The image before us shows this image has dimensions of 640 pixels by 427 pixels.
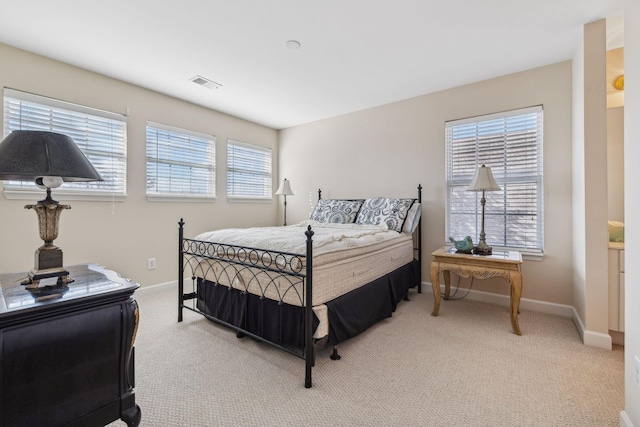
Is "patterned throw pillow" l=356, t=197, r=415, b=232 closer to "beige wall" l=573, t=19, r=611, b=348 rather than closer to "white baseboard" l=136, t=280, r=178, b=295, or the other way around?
"beige wall" l=573, t=19, r=611, b=348

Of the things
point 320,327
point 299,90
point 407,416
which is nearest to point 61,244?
point 320,327

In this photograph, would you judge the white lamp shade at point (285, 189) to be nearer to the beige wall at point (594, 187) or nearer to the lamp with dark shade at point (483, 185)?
the lamp with dark shade at point (483, 185)

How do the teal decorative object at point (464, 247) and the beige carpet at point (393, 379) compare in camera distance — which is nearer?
the beige carpet at point (393, 379)

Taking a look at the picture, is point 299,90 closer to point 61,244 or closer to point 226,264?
point 226,264

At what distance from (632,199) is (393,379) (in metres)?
1.54

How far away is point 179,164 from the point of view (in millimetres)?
3744

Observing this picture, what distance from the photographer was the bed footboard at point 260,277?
176 cm

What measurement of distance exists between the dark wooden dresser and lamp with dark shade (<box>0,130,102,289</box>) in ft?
0.36

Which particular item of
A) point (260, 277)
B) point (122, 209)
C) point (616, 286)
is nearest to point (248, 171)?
point (122, 209)

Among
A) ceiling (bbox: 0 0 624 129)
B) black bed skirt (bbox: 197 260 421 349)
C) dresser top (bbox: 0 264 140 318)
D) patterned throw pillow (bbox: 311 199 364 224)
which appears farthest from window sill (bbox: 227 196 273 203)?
dresser top (bbox: 0 264 140 318)

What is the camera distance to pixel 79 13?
6.88ft

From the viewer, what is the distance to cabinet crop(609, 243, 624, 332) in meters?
2.15

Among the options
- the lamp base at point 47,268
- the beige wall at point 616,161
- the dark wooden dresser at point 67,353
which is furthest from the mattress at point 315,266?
the beige wall at point 616,161

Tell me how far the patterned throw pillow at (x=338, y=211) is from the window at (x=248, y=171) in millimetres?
1281
